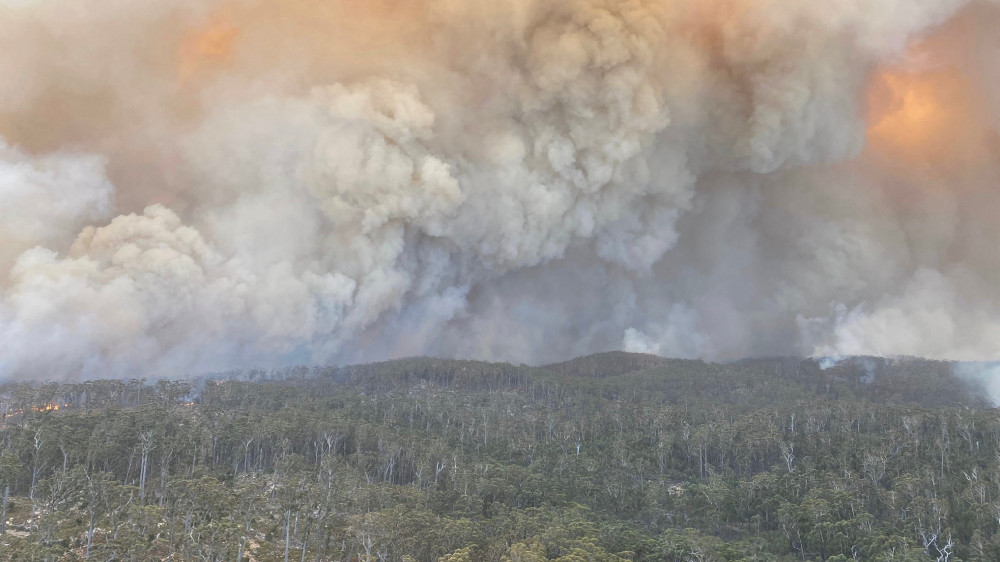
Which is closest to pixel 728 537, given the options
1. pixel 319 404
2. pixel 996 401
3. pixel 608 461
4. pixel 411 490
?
pixel 608 461

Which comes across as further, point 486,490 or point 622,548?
point 486,490

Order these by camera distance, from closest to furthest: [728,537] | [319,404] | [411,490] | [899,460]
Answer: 1. [411,490]
2. [728,537]
3. [899,460]
4. [319,404]

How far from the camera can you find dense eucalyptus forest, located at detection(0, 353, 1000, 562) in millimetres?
51844

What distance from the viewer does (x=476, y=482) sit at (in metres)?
76.6

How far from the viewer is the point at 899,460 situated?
89.1 meters

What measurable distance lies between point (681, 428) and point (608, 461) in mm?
27155

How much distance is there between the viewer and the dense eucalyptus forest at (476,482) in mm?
51844

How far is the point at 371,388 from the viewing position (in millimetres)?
199125

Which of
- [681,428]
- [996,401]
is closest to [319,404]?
[681,428]

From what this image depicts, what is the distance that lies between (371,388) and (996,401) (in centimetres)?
21680

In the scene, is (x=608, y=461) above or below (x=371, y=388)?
below

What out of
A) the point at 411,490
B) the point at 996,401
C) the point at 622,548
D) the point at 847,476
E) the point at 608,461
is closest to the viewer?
the point at 622,548

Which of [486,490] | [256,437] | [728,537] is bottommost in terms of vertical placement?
[728,537]

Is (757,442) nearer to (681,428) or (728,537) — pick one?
(681,428)
